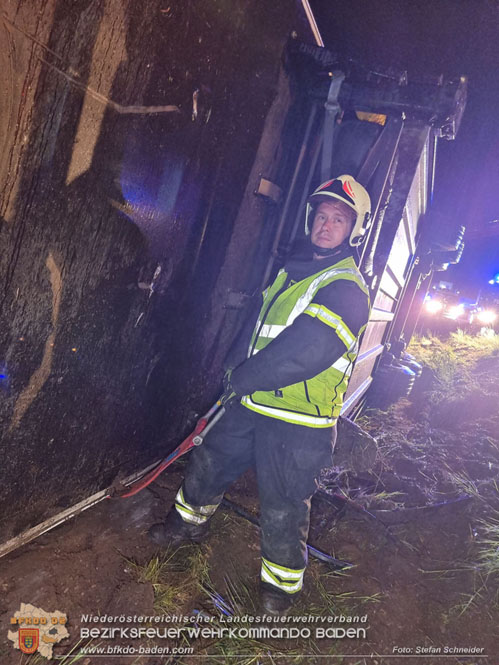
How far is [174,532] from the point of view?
232 cm

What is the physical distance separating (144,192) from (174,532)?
6.98 ft

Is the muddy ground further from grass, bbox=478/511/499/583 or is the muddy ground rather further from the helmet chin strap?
the helmet chin strap

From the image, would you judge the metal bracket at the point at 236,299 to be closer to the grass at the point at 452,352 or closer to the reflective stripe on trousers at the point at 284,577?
the reflective stripe on trousers at the point at 284,577

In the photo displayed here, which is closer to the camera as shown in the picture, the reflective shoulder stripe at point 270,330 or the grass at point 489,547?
the reflective shoulder stripe at point 270,330

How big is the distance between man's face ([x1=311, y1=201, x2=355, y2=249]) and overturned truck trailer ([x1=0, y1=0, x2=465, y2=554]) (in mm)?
680

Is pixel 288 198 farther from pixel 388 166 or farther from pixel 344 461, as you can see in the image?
pixel 344 461

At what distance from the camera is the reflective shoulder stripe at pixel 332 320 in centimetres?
187

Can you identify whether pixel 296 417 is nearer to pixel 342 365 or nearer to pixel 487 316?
pixel 342 365

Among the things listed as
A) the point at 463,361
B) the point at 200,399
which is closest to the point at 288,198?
the point at 200,399

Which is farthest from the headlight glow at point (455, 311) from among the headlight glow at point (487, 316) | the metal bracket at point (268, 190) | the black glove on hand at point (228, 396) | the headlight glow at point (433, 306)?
the black glove on hand at point (228, 396)

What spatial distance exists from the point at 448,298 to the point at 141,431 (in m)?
22.5

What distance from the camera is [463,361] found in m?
11.7

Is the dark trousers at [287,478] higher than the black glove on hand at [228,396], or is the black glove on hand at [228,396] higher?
the black glove on hand at [228,396]

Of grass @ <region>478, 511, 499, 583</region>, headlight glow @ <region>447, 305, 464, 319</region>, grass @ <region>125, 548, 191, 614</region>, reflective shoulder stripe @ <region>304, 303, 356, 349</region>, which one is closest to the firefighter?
reflective shoulder stripe @ <region>304, 303, 356, 349</region>
